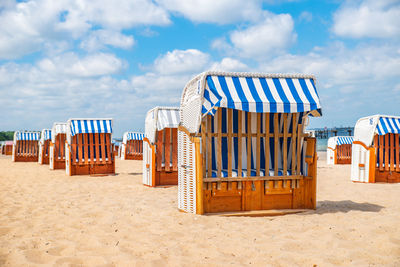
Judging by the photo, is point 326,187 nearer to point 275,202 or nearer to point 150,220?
point 275,202

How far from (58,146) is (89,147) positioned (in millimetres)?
4223

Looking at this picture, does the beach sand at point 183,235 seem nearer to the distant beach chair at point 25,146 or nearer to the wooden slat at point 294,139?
the wooden slat at point 294,139

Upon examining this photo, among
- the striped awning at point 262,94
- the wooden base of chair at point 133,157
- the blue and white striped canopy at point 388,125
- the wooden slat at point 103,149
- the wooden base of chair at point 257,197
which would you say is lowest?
the wooden base of chair at point 133,157

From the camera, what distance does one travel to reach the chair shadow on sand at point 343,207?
20.2 feet

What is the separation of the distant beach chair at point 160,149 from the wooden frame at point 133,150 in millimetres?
15166

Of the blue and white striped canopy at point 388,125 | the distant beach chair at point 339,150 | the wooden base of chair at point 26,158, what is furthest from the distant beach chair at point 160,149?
the wooden base of chair at point 26,158

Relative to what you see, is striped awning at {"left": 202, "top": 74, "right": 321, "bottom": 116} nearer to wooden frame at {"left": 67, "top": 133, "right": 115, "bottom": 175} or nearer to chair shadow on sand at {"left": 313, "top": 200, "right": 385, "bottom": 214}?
chair shadow on sand at {"left": 313, "top": 200, "right": 385, "bottom": 214}

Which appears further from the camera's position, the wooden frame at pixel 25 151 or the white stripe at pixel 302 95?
the wooden frame at pixel 25 151

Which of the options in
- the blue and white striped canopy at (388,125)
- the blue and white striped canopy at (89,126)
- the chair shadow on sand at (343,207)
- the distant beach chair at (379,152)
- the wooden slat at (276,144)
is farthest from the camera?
the blue and white striped canopy at (89,126)

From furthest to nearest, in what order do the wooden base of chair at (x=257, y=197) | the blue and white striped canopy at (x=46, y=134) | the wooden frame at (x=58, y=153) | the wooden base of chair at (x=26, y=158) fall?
the wooden base of chair at (x=26, y=158) < the blue and white striped canopy at (x=46, y=134) < the wooden frame at (x=58, y=153) < the wooden base of chair at (x=257, y=197)

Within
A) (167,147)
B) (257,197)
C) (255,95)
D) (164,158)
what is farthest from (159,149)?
(255,95)

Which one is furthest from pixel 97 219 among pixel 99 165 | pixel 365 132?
pixel 365 132

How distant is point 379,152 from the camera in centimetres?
1102

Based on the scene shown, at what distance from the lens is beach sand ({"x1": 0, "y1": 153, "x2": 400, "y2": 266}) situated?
3.58m
